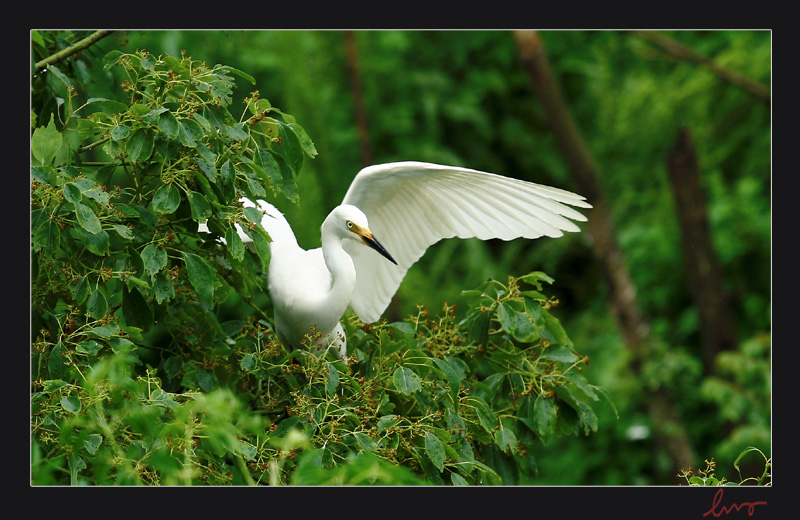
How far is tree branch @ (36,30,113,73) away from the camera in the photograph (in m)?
2.53

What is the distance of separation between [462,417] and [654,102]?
161 inches

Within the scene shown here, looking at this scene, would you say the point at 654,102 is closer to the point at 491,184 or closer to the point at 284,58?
the point at 284,58

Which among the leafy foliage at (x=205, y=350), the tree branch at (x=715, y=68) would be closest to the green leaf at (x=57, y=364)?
the leafy foliage at (x=205, y=350)

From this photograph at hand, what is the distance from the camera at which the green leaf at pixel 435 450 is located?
2145 millimetres

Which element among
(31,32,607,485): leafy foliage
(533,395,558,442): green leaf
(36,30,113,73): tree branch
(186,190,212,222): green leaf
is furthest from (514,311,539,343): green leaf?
(36,30,113,73): tree branch

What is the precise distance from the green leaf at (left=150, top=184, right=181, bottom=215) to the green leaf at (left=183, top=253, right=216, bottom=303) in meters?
0.11

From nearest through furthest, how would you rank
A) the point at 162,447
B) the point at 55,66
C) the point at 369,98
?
the point at 162,447
the point at 55,66
the point at 369,98

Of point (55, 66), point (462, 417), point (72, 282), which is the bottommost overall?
point (462, 417)

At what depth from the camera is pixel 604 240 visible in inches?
204

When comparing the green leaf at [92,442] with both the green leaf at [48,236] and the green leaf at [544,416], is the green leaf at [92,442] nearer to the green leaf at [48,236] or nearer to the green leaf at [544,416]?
the green leaf at [48,236]

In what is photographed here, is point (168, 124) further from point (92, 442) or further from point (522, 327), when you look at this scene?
point (522, 327)

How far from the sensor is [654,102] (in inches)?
241

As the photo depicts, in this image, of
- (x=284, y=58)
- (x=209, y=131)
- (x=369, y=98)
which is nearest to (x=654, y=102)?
(x=369, y=98)

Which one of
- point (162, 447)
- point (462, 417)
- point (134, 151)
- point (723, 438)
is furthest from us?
point (723, 438)
